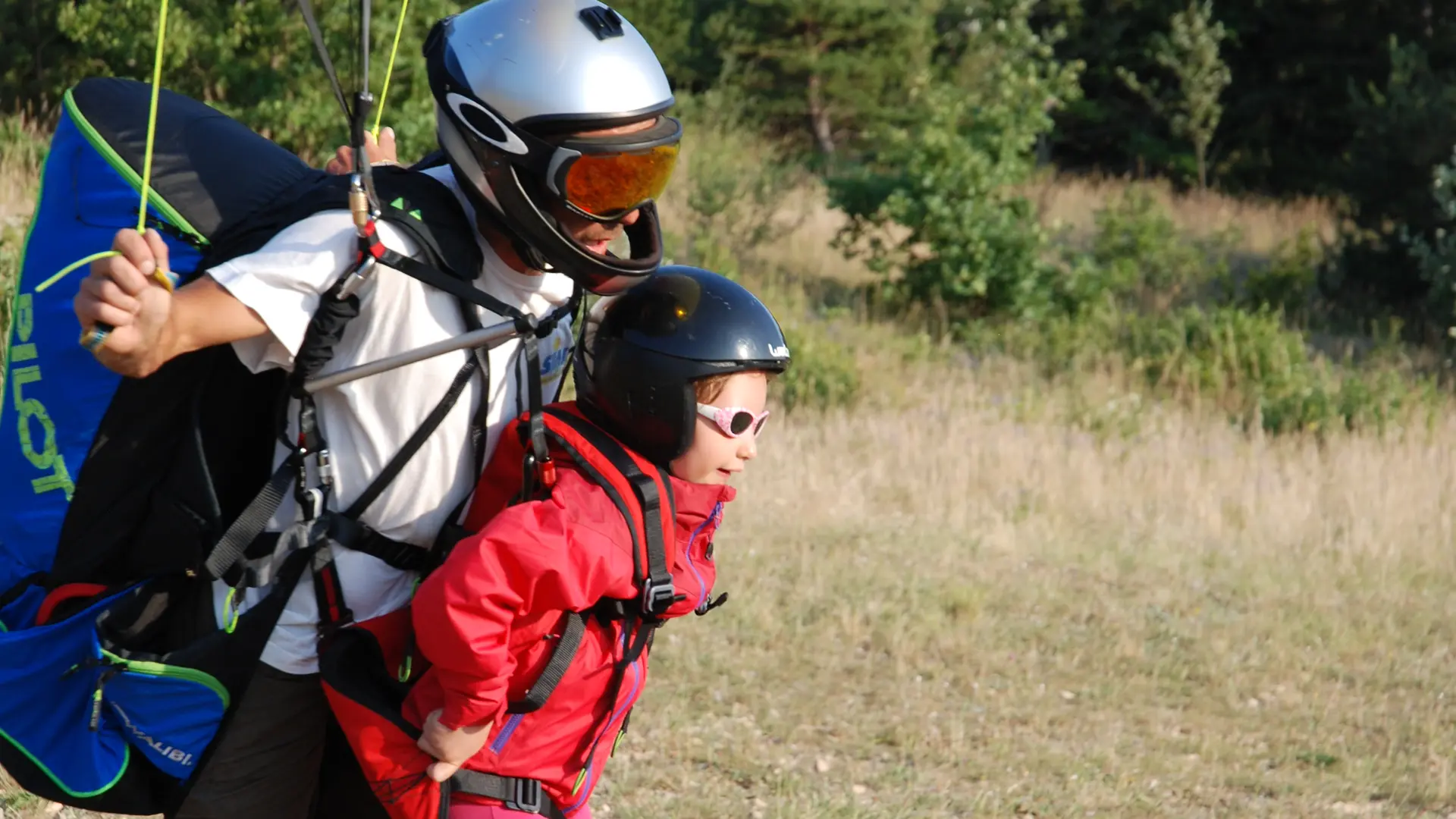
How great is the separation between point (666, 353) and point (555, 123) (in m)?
0.40

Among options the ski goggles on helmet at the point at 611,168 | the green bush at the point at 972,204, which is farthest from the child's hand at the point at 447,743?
the green bush at the point at 972,204

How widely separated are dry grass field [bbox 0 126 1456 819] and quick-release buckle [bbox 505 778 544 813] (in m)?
2.13

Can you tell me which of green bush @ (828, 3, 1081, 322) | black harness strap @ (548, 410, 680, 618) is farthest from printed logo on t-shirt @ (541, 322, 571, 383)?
green bush @ (828, 3, 1081, 322)

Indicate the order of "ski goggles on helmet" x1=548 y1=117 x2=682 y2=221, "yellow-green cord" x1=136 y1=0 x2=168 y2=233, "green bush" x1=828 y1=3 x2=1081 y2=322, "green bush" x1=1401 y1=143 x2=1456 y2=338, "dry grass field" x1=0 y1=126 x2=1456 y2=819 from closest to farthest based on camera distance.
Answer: "yellow-green cord" x1=136 y1=0 x2=168 y2=233, "ski goggles on helmet" x1=548 y1=117 x2=682 y2=221, "dry grass field" x1=0 y1=126 x2=1456 y2=819, "green bush" x1=828 y1=3 x2=1081 y2=322, "green bush" x1=1401 y1=143 x2=1456 y2=338

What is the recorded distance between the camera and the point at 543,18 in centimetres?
215

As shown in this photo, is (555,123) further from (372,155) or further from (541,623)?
(541,623)

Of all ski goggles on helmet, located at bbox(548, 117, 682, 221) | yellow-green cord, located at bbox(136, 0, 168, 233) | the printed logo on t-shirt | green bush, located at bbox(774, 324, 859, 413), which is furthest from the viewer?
green bush, located at bbox(774, 324, 859, 413)

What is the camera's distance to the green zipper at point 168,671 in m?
2.15

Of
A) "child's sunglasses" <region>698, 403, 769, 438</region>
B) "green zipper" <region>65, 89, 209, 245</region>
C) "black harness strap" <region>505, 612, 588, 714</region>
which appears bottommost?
"black harness strap" <region>505, 612, 588, 714</region>

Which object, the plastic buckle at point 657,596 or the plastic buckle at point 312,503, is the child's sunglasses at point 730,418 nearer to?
the plastic buckle at point 657,596

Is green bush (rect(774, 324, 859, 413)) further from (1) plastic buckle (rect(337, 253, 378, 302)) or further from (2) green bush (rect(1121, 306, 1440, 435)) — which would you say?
(1) plastic buckle (rect(337, 253, 378, 302))

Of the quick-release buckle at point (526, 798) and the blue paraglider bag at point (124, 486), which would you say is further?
the quick-release buckle at point (526, 798)

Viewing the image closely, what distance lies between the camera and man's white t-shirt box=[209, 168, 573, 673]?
1999mm

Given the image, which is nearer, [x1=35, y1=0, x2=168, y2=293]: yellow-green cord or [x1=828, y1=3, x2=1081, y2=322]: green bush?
[x1=35, y1=0, x2=168, y2=293]: yellow-green cord
